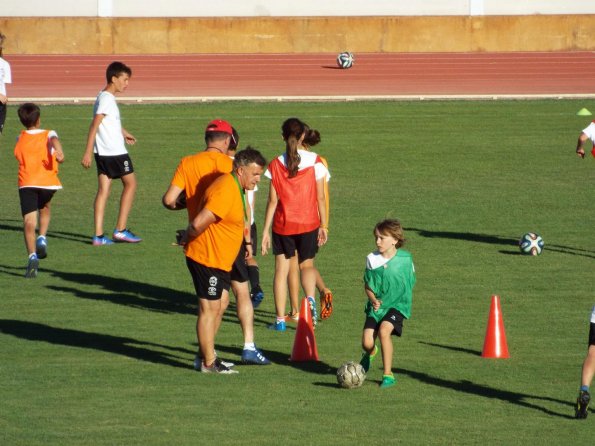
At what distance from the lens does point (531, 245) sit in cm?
1484

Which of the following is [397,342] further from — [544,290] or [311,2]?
[311,2]

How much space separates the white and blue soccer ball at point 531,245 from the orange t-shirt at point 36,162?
5.46m

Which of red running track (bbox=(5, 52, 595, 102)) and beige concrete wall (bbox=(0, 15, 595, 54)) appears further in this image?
beige concrete wall (bbox=(0, 15, 595, 54))

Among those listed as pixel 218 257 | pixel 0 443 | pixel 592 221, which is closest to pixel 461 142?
pixel 592 221

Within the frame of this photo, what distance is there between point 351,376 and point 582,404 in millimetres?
1743

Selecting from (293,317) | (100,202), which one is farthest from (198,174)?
(100,202)

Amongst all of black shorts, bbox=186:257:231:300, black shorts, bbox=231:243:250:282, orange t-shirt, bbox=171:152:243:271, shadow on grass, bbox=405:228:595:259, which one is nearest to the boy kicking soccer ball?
black shorts, bbox=186:257:231:300

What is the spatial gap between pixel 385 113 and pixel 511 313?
1803 centimetres

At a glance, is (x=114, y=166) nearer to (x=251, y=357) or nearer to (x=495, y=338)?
(x=251, y=357)

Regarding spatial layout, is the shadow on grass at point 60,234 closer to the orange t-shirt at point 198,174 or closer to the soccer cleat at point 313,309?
the soccer cleat at point 313,309

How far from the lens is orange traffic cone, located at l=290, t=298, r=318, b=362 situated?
1032 centimetres

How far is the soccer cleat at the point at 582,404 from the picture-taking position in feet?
28.2

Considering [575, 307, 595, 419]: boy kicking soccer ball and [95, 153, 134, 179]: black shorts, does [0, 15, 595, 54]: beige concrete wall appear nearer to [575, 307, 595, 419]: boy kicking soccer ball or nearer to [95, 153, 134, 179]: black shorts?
[95, 153, 134, 179]: black shorts

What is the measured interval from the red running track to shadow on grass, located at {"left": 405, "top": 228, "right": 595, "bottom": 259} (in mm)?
17078
